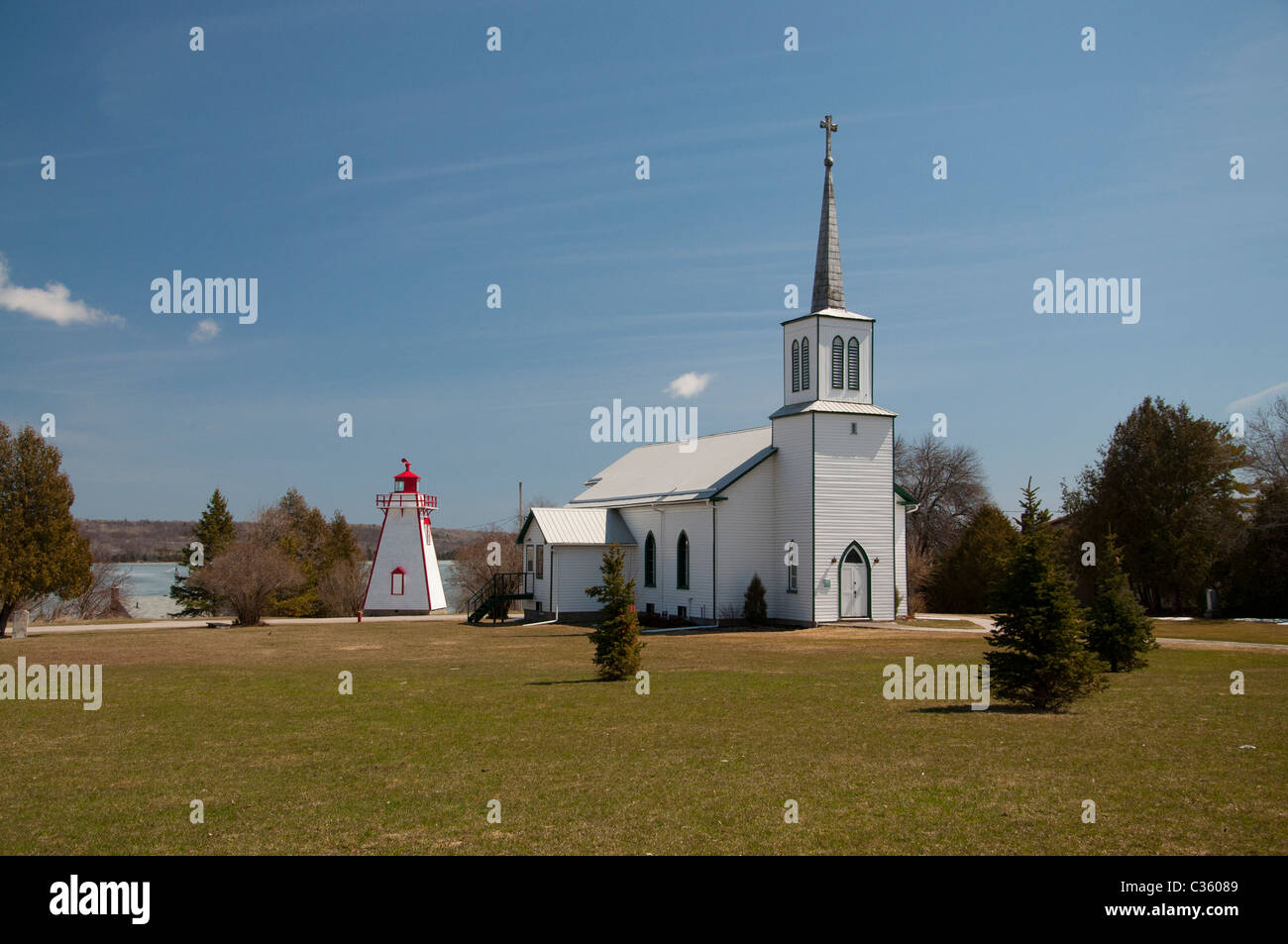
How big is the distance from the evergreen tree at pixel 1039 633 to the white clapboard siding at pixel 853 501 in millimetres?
20835

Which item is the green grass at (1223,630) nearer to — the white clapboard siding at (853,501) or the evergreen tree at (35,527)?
the white clapboard siding at (853,501)

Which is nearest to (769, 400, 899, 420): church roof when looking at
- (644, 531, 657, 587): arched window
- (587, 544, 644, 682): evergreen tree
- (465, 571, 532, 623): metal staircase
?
(644, 531, 657, 587): arched window

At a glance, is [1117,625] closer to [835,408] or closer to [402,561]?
Result: [835,408]

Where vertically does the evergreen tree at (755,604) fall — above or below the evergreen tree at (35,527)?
below

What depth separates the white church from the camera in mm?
36438

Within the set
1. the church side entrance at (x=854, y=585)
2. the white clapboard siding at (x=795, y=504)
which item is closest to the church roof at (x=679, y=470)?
the white clapboard siding at (x=795, y=504)

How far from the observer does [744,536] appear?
38.3 m

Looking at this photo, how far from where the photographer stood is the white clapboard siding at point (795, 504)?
36.2 meters

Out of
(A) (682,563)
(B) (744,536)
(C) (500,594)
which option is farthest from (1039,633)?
(C) (500,594)

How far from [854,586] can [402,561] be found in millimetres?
27477

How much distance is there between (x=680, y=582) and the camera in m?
40.9

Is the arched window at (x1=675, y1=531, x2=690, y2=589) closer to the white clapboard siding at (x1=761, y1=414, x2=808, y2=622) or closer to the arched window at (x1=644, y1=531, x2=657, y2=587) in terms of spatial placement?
the arched window at (x1=644, y1=531, x2=657, y2=587)
